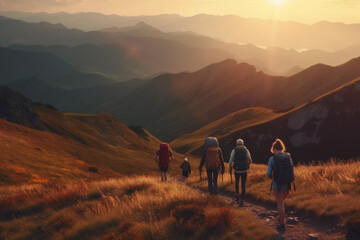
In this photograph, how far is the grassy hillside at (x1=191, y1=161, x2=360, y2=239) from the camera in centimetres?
1041

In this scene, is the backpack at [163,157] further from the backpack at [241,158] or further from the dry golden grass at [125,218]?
the backpack at [241,158]

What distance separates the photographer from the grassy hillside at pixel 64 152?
1299 inches

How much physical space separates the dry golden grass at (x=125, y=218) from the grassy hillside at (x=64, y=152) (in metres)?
16.3

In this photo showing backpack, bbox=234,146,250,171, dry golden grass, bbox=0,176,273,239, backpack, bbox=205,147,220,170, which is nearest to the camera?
dry golden grass, bbox=0,176,273,239

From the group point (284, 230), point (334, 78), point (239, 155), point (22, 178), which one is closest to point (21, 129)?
point (22, 178)

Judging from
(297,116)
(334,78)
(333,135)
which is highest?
(334,78)

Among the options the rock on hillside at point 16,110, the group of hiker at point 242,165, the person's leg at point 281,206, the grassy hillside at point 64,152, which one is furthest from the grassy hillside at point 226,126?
the person's leg at point 281,206

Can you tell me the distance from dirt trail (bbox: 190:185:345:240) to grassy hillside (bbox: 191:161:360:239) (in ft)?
1.03

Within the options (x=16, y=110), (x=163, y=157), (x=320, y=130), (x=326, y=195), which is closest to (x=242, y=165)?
(x=326, y=195)

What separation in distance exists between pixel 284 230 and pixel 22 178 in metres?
26.5

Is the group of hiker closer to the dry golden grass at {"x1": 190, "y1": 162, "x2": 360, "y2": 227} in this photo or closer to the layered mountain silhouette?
the dry golden grass at {"x1": 190, "y1": 162, "x2": 360, "y2": 227}

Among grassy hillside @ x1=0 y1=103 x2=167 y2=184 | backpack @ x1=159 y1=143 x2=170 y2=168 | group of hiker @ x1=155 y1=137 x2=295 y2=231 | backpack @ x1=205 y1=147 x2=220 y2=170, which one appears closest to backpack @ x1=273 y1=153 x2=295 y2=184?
group of hiker @ x1=155 y1=137 x2=295 y2=231

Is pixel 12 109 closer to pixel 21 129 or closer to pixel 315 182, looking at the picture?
pixel 21 129

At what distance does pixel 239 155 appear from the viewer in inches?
543
